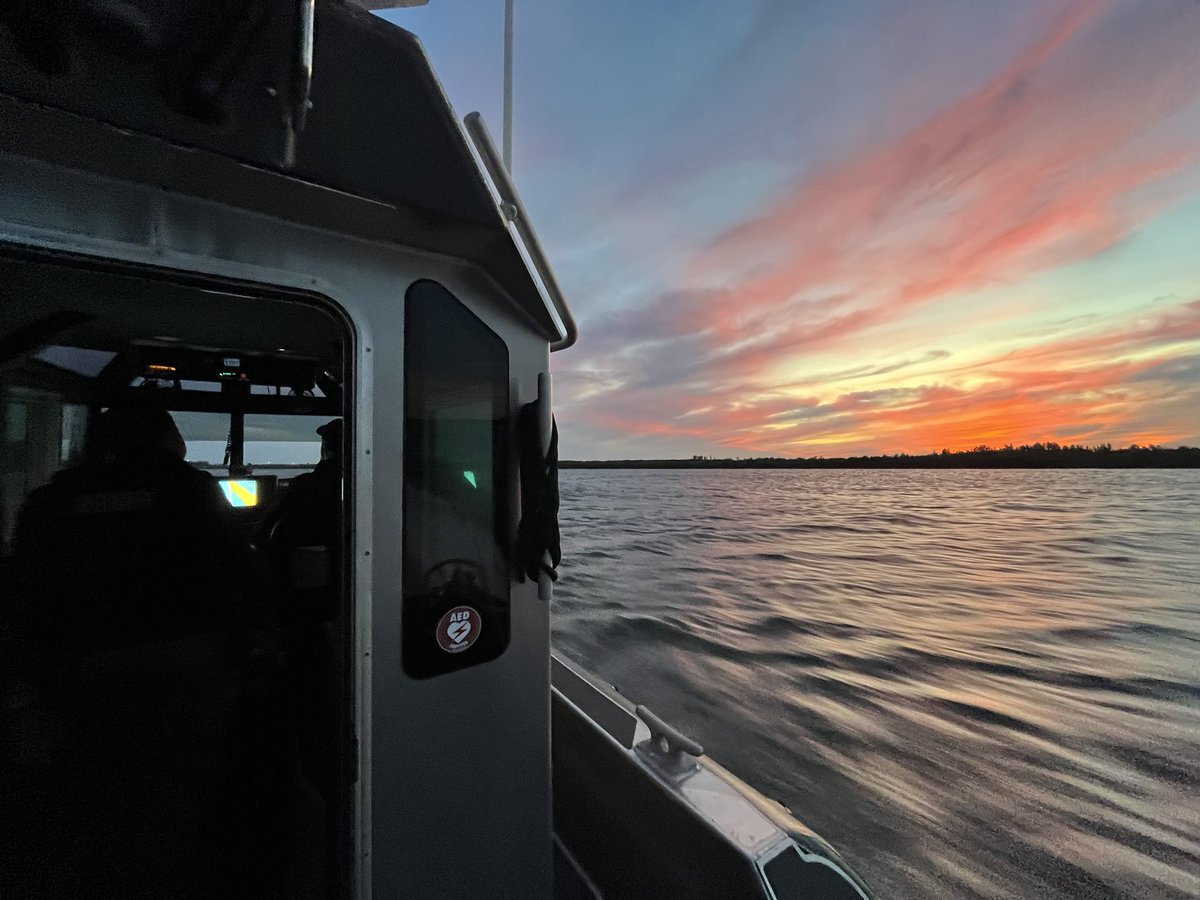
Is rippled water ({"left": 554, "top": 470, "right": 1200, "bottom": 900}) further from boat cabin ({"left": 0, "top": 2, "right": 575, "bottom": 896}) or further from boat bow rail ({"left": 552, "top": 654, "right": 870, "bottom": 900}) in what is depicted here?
boat cabin ({"left": 0, "top": 2, "right": 575, "bottom": 896})

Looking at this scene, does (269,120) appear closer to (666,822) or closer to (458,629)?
(458,629)

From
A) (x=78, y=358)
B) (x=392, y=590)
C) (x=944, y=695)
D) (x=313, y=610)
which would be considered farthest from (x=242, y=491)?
(x=944, y=695)

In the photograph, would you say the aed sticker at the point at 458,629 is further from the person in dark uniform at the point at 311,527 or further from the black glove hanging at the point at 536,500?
the person in dark uniform at the point at 311,527

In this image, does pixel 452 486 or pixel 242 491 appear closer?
pixel 452 486

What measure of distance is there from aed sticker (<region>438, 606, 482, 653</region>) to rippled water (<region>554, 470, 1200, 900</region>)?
3.31 metres

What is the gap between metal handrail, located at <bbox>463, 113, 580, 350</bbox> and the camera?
120 cm

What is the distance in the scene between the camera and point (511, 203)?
128cm

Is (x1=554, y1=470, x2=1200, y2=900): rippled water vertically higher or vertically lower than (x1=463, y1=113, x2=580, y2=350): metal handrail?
lower

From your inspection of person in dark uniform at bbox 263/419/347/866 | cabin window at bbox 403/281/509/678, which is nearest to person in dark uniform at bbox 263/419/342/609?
person in dark uniform at bbox 263/419/347/866

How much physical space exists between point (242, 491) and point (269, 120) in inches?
164

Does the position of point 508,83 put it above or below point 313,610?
above

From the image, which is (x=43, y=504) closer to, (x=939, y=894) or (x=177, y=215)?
(x=177, y=215)

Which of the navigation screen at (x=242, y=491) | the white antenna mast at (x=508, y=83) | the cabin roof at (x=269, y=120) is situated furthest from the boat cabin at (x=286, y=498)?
the navigation screen at (x=242, y=491)

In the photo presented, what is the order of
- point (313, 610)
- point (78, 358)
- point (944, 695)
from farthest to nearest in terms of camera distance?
point (944, 695) < point (78, 358) < point (313, 610)
